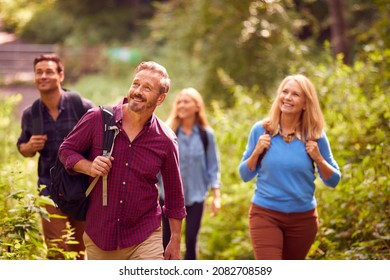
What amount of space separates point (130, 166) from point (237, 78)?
12.9 meters

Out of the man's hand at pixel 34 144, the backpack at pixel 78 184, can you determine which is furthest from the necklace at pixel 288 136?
the man's hand at pixel 34 144

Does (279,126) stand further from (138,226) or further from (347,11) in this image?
(347,11)

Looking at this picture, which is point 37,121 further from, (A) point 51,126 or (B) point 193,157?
(B) point 193,157

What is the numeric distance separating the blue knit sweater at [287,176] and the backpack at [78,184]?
1482 mm

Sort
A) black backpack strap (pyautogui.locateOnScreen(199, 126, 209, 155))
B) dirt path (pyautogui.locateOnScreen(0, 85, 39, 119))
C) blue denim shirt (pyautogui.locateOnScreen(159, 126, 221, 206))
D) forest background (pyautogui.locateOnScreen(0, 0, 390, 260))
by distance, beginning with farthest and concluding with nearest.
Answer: dirt path (pyautogui.locateOnScreen(0, 85, 39, 119))
black backpack strap (pyautogui.locateOnScreen(199, 126, 209, 155))
blue denim shirt (pyautogui.locateOnScreen(159, 126, 221, 206))
forest background (pyautogui.locateOnScreen(0, 0, 390, 260))

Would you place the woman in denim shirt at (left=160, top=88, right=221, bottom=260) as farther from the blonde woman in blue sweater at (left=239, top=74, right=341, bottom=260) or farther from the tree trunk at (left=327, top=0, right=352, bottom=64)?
the tree trunk at (left=327, top=0, right=352, bottom=64)

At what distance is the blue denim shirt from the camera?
719cm

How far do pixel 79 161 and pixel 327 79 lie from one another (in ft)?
18.9

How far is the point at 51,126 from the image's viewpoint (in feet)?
19.9

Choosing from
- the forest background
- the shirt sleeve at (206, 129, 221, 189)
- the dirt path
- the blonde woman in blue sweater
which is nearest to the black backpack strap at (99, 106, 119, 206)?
the forest background

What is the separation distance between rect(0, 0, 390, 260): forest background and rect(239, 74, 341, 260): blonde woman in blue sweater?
31.6 inches

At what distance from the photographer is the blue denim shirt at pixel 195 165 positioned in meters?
7.19

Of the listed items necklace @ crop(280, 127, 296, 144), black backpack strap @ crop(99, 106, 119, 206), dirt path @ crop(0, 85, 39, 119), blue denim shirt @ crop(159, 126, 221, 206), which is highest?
dirt path @ crop(0, 85, 39, 119)
